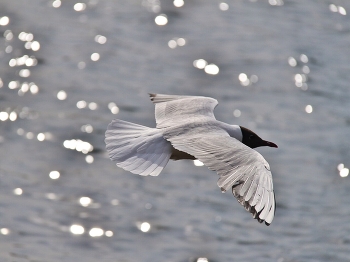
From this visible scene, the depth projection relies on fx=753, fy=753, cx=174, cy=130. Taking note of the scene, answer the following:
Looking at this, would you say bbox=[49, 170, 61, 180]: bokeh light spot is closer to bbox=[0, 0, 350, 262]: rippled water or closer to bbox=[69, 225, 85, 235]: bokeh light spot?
bbox=[0, 0, 350, 262]: rippled water

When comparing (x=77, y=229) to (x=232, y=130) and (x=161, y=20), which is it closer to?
(x=232, y=130)

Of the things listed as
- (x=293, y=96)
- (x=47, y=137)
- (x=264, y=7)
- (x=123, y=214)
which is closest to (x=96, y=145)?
(x=47, y=137)

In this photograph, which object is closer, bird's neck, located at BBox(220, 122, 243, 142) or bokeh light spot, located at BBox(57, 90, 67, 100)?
bird's neck, located at BBox(220, 122, 243, 142)

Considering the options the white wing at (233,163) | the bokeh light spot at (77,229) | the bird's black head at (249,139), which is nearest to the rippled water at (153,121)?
the bokeh light spot at (77,229)

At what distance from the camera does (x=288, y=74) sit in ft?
53.3

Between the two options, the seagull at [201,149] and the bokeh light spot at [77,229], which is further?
the bokeh light spot at [77,229]

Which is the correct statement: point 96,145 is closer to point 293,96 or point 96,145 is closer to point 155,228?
point 155,228

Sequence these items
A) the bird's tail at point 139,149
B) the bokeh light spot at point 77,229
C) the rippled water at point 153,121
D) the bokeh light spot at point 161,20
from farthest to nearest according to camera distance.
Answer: the bokeh light spot at point 161,20 < the bokeh light spot at point 77,229 < the rippled water at point 153,121 < the bird's tail at point 139,149

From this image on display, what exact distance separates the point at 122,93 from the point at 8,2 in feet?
16.0

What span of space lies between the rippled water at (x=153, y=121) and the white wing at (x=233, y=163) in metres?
4.90

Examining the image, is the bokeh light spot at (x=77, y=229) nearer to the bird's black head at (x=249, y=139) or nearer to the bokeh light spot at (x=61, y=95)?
the bokeh light spot at (x=61, y=95)

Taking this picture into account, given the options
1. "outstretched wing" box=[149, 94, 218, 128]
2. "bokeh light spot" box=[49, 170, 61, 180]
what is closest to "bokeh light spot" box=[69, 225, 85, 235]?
"bokeh light spot" box=[49, 170, 61, 180]

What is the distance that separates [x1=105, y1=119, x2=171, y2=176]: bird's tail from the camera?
6465 millimetres

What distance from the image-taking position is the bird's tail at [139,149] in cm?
646
